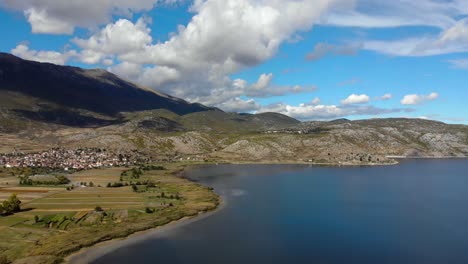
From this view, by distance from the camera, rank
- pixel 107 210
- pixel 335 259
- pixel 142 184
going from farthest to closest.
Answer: pixel 142 184 < pixel 107 210 < pixel 335 259

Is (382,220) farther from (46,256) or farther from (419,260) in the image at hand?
(46,256)

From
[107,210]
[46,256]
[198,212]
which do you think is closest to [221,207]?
[198,212]

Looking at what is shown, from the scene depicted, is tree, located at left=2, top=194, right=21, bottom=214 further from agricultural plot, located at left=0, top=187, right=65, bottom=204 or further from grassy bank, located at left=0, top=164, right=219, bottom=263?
agricultural plot, located at left=0, top=187, right=65, bottom=204

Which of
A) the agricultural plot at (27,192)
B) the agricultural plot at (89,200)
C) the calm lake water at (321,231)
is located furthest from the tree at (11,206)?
the calm lake water at (321,231)

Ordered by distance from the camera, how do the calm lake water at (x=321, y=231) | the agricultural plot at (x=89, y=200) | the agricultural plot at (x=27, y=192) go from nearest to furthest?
the calm lake water at (x=321, y=231), the agricultural plot at (x=89, y=200), the agricultural plot at (x=27, y=192)

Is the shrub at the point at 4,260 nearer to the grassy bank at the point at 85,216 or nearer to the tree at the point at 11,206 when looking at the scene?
the grassy bank at the point at 85,216

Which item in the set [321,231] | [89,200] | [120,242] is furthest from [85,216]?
[321,231]
